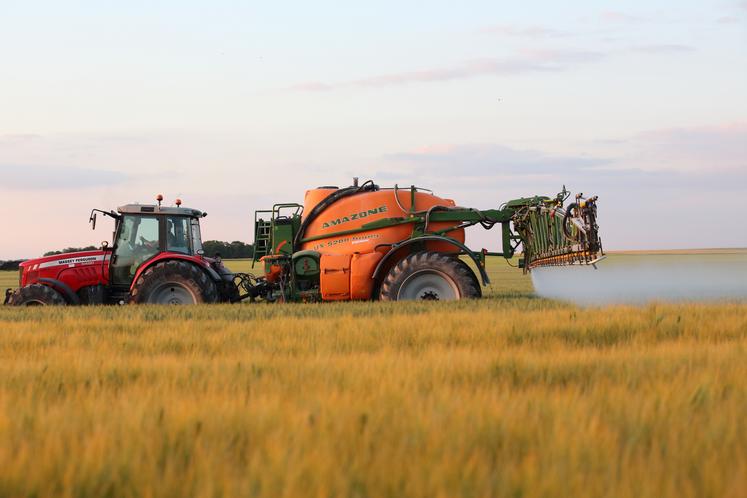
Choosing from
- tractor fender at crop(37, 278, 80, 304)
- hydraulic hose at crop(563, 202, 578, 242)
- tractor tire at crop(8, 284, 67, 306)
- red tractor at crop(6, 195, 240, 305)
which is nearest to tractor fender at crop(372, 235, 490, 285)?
hydraulic hose at crop(563, 202, 578, 242)

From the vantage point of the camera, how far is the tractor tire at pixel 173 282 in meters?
15.1

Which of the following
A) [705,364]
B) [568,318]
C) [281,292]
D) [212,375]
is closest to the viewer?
[212,375]

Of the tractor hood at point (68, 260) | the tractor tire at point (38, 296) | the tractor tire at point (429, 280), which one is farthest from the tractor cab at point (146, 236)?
the tractor tire at point (429, 280)

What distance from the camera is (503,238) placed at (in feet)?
54.2

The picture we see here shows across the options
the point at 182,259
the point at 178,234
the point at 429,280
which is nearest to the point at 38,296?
the point at 178,234

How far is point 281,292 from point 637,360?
10275mm

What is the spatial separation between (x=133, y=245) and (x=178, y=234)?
0.97 m

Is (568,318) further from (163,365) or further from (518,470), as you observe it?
(518,470)

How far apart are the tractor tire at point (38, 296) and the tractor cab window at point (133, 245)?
128 centimetres

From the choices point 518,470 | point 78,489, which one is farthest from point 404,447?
point 78,489

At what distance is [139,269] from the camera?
50.3 ft

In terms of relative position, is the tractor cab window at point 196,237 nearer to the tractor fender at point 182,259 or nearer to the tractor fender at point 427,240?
the tractor fender at point 182,259

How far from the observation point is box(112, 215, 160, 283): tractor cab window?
15883 millimetres

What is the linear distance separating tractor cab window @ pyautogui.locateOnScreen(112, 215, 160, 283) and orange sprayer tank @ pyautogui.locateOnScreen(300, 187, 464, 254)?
3.10m
